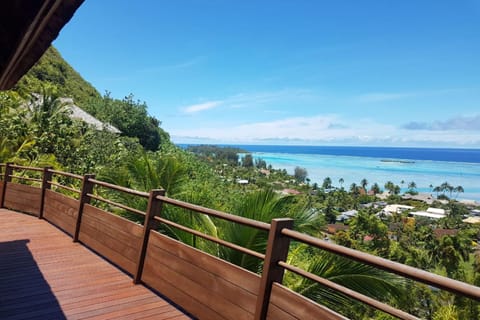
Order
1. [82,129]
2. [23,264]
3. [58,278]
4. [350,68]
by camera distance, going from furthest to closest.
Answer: [350,68], [82,129], [23,264], [58,278]

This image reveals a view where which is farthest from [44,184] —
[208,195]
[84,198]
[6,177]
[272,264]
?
[272,264]

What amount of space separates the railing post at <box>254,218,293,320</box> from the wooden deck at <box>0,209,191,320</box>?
3.46 feet

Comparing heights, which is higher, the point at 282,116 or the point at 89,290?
the point at 282,116

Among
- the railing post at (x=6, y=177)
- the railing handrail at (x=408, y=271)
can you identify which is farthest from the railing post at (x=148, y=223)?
the railing post at (x=6, y=177)

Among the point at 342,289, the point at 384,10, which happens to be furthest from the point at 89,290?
→ the point at 384,10

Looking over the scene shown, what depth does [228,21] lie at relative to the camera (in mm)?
24453

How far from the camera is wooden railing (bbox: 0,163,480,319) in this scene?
6.10ft

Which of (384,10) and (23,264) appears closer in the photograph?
(23,264)

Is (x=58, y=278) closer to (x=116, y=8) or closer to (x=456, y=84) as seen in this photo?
(x=116, y=8)

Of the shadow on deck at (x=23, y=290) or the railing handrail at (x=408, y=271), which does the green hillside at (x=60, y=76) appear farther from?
the railing handrail at (x=408, y=271)

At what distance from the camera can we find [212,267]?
2.81 m

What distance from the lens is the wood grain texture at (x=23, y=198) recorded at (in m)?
7.20

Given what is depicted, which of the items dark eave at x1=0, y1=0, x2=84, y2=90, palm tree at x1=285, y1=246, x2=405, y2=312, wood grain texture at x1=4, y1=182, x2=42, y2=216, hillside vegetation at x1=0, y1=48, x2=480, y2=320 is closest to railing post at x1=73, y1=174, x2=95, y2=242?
hillside vegetation at x1=0, y1=48, x2=480, y2=320

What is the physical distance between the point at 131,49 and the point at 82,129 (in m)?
13.2
